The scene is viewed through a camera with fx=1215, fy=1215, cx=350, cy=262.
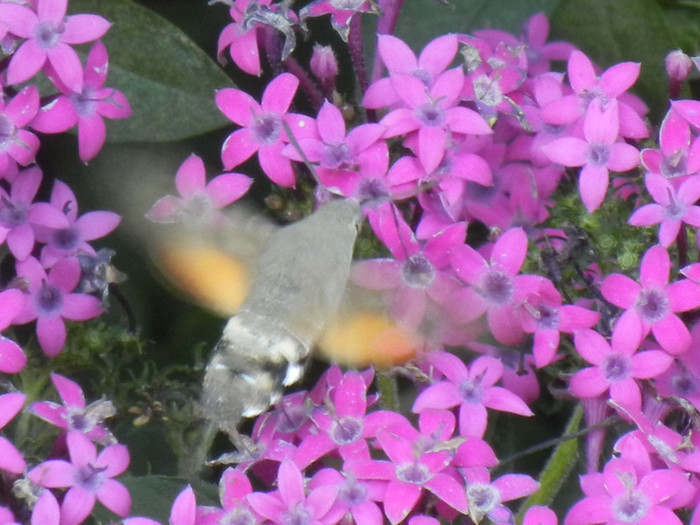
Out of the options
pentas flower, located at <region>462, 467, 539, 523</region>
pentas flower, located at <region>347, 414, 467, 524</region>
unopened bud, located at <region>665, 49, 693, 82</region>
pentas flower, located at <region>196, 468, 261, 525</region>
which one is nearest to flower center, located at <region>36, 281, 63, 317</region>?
pentas flower, located at <region>196, 468, 261, 525</region>

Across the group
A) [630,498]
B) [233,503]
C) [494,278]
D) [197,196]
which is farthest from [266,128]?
[630,498]

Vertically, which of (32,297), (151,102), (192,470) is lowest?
(192,470)

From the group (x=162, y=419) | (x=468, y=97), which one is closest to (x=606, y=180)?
(x=468, y=97)

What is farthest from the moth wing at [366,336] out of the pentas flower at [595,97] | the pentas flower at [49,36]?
the pentas flower at [49,36]

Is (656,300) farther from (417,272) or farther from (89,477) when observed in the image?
(89,477)

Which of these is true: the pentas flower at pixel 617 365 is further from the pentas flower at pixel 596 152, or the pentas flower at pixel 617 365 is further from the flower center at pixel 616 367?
the pentas flower at pixel 596 152

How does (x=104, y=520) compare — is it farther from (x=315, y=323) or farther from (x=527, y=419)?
(x=527, y=419)
